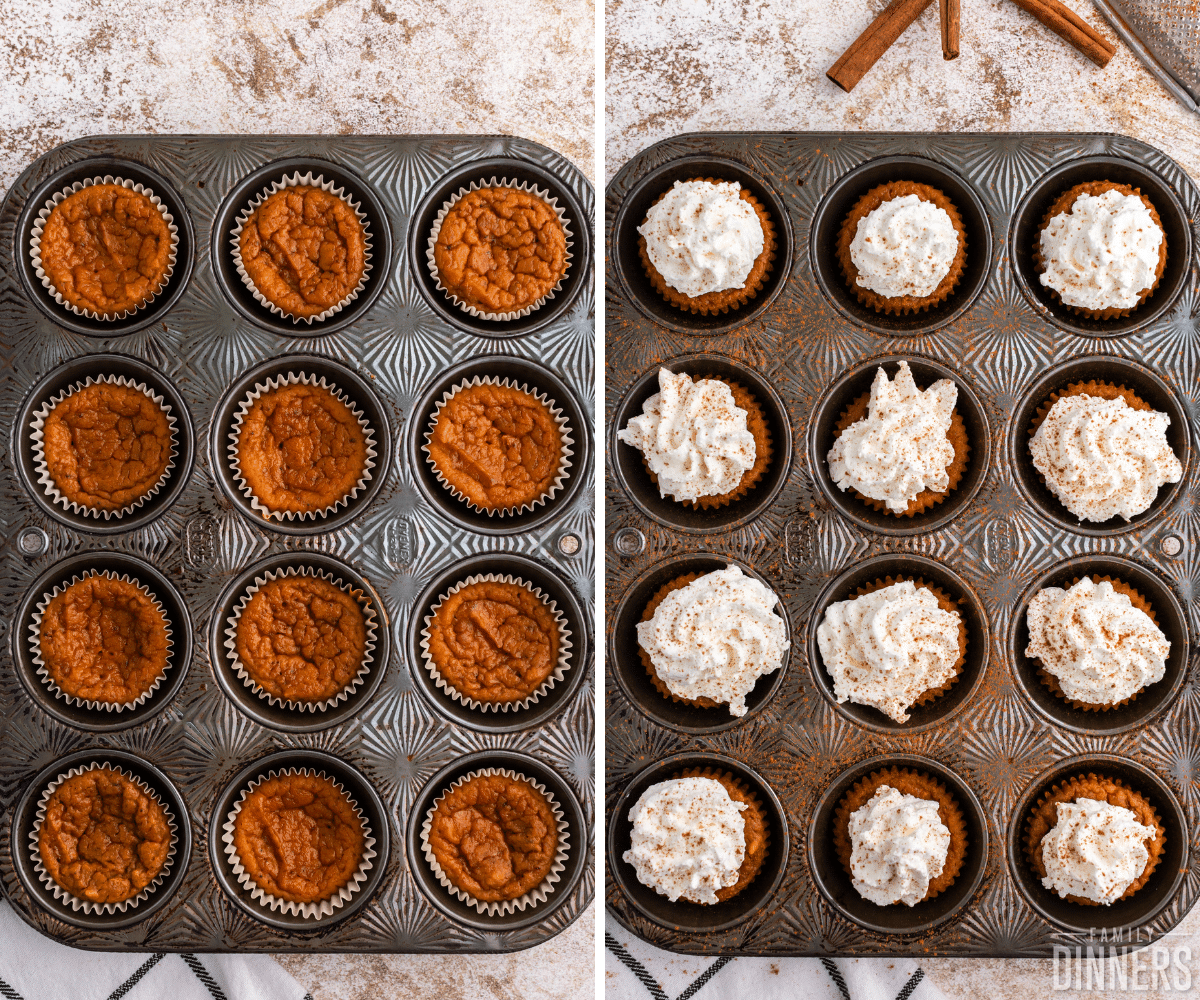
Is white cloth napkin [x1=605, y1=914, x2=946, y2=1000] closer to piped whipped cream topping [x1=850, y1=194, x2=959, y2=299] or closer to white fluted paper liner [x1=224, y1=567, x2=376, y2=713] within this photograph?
white fluted paper liner [x1=224, y1=567, x2=376, y2=713]

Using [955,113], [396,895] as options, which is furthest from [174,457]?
[955,113]

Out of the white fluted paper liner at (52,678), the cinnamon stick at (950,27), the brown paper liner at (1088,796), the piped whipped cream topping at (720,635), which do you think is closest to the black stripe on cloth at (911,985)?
the brown paper liner at (1088,796)

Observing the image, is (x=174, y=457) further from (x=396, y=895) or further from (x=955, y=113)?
(x=955, y=113)

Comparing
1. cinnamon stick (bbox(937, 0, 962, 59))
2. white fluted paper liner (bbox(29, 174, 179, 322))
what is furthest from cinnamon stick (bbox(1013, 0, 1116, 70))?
white fluted paper liner (bbox(29, 174, 179, 322))

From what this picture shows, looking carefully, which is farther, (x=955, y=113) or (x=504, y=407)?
(x=955, y=113)

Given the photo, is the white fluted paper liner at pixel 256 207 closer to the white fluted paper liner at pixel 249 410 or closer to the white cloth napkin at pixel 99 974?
the white fluted paper liner at pixel 249 410

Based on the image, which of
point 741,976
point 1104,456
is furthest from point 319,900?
point 1104,456
